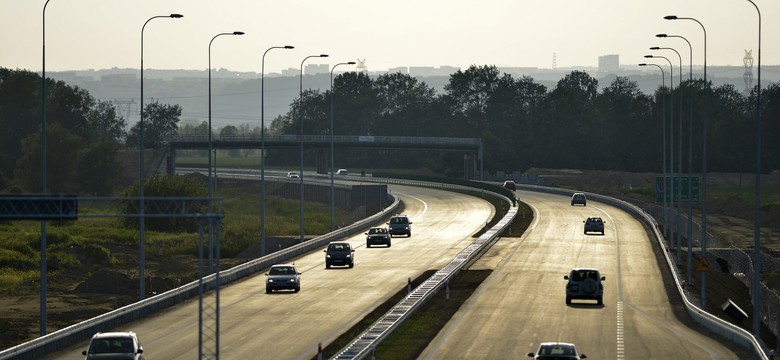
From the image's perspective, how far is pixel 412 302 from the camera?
5906 cm

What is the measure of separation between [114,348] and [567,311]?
2568 cm

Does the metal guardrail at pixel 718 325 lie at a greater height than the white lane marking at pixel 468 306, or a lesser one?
greater

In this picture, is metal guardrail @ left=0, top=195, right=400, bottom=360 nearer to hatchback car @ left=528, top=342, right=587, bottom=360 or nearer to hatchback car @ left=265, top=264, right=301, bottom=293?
hatchback car @ left=265, top=264, right=301, bottom=293

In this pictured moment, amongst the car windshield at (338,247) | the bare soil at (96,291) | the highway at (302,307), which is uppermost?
the car windshield at (338,247)

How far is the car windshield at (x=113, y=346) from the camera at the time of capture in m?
38.1

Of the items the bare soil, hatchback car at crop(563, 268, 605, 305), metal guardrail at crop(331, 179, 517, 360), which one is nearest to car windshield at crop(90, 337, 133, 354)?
metal guardrail at crop(331, 179, 517, 360)

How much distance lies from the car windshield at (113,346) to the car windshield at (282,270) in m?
29.6

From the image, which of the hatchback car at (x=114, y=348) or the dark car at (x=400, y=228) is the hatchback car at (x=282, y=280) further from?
the dark car at (x=400, y=228)

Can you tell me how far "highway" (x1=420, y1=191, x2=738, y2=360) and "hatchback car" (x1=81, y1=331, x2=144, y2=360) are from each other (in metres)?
10.3

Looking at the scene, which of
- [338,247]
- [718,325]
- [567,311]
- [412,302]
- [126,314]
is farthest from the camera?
[338,247]

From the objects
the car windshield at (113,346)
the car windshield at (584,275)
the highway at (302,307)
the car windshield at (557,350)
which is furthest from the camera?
the car windshield at (584,275)

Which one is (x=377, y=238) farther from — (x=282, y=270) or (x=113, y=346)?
(x=113, y=346)

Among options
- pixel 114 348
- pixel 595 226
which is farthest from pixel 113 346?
pixel 595 226

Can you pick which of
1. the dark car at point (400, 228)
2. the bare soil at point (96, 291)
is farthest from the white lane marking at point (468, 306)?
the dark car at point (400, 228)
